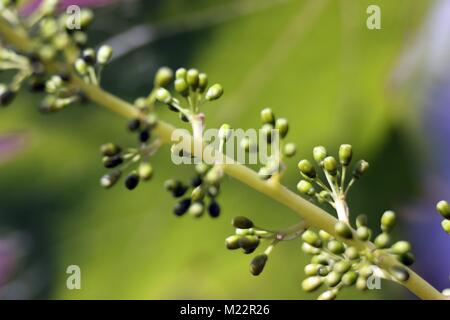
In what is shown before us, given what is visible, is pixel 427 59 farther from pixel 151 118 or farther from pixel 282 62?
pixel 151 118

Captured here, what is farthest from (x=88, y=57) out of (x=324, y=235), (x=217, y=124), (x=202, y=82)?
(x=217, y=124)

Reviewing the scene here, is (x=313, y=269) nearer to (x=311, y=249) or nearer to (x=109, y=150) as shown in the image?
(x=311, y=249)

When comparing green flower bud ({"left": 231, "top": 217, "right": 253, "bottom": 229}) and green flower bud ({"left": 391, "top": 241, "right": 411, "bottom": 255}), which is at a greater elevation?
green flower bud ({"left": 231, "top": 217, "right": 253, "bottom": 229})

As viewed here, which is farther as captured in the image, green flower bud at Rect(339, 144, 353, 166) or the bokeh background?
the bokeh background

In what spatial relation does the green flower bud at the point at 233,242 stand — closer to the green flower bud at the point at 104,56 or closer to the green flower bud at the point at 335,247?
the green flower bud at the point at 335,247

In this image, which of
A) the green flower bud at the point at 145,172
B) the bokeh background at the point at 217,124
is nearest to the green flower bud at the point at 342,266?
the green flower bud at the point at 145,172

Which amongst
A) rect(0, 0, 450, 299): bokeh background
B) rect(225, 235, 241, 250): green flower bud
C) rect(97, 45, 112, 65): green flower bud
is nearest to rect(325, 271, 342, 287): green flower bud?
rect(225, 235, 241, 250): green flower bud

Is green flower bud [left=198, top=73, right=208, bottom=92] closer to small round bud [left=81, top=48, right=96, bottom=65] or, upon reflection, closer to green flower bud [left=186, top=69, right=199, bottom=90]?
green flower bud [left=186, top=69, right=199, bottom=90]
